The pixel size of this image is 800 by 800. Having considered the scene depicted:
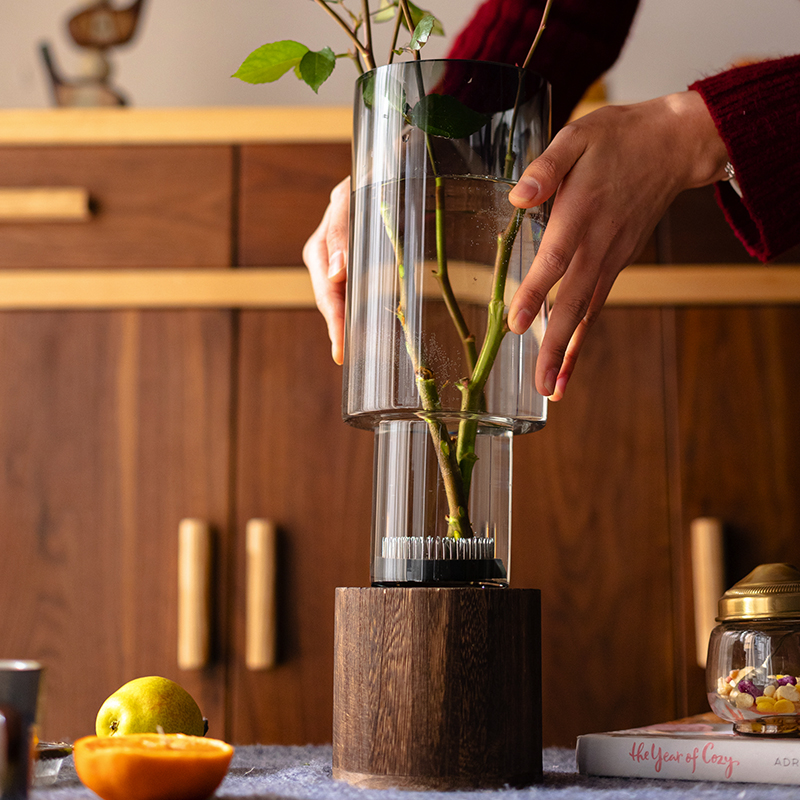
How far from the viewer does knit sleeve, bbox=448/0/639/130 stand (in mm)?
958

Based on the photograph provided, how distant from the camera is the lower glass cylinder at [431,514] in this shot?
1.94 feet

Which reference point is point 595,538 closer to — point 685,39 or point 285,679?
point 285,679

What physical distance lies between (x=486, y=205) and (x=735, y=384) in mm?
974

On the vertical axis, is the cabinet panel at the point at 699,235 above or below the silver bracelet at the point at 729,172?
above

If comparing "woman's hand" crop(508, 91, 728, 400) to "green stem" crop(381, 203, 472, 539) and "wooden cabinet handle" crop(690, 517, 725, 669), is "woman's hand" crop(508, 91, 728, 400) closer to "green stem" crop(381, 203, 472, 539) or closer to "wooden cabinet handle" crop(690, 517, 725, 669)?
"green stem" crop(381, 203, 472, 539)

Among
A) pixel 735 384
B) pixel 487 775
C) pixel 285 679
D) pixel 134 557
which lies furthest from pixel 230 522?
pixel 487 775

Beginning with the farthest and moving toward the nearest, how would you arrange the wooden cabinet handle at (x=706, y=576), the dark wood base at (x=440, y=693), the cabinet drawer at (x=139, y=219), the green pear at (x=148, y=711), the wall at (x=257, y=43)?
the wall at (x=257, y=43) < the cabinet drawer at (x=139, y=219) < the wooden cabinet handle at (x=706, y=576) < the green pear at (x=148, y=711) < the dark wood base at (x=440, y=693)

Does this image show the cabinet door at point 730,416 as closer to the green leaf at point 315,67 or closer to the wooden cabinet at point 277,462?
the wooden cabinet at point 277,462

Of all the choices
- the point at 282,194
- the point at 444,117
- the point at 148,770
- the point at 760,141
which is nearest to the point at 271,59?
the point at 444,117

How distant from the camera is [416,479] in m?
0.61

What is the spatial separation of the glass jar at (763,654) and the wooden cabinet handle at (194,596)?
942 mm

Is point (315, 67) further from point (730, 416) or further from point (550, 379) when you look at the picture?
point (730, 416)

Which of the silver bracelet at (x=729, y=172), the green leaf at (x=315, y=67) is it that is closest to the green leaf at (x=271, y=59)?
the green leaf at (x=315, y=67)

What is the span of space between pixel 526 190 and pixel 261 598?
0.98 meters
